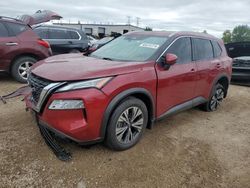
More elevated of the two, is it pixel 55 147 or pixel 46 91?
pixel 46 91

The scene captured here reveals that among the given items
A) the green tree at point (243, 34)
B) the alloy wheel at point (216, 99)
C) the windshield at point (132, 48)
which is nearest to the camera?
the windshield at point (132, 48)

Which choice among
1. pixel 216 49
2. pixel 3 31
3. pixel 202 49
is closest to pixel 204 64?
pixel 202 49

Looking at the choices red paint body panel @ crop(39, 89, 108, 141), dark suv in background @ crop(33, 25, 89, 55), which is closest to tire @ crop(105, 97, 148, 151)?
red paint body panel @ crop(39, 89, 108, 141)

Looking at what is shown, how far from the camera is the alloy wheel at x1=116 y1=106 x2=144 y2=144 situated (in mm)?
3223

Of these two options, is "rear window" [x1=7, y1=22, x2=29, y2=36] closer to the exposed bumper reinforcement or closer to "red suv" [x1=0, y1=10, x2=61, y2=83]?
"red suv" [x1=0, y1=10, x2=61, y2=83]

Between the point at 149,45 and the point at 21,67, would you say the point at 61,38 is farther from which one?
the point at 149,45

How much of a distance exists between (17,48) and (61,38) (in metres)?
3.66

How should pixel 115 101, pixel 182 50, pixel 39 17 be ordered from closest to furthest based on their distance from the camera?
pixel 115 101, pixel 182 50, pixel 39 17

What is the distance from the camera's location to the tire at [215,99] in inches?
205

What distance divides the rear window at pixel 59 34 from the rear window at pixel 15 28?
123 inches

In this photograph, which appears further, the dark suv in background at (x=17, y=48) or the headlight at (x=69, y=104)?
the dark suv in background at (x=17, y=48)

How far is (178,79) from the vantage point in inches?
154

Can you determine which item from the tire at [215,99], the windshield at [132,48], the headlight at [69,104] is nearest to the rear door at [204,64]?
the tire at [215,99]

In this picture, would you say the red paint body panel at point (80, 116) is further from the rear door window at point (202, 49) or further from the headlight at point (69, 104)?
the rear door window at point (202, 49)
